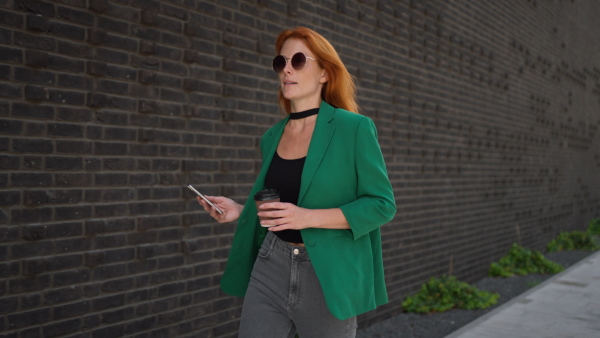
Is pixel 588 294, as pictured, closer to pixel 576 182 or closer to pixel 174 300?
pixel 174 300

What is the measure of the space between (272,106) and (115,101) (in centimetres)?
161

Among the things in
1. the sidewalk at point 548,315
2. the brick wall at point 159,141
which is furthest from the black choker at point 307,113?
the sidewalk at point 548,315

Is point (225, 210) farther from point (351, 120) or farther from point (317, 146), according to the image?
point (351, 120)

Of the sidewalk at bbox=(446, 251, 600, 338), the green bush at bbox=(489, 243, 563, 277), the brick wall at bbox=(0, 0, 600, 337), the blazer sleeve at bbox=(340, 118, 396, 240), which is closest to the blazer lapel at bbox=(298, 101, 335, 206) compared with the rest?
the blazer sleeve at bbox=(340, 118, 396, 240)

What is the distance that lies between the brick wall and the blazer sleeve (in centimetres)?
183

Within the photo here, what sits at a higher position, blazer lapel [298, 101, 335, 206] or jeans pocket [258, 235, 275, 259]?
blazer lapel [298, 101, 335, 206]

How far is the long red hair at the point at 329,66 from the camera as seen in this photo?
8.79ft

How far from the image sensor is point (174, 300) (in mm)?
4238

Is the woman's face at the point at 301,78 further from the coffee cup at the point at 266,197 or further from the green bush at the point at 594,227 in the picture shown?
the green bush at the point at 594,227

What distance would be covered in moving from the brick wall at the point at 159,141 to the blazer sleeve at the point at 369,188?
183 centimetres

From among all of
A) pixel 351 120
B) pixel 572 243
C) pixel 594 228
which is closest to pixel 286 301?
pixel 351 120

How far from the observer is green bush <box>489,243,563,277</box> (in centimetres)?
948

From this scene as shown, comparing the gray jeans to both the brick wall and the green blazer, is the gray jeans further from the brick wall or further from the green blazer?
the brick wall

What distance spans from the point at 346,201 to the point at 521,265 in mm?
8251
